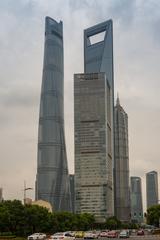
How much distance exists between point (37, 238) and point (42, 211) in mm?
39512

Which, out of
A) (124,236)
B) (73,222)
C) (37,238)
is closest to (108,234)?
(124,236)

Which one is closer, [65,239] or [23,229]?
[65,239]

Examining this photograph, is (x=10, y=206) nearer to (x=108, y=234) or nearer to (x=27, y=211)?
(x=27, y=211)

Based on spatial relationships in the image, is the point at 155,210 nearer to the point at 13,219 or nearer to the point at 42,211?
the point at 42,211

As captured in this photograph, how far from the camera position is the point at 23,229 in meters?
112

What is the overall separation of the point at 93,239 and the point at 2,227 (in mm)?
26796

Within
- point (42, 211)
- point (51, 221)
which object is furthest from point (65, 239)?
point (51, 221)

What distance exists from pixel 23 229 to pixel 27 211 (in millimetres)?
4202

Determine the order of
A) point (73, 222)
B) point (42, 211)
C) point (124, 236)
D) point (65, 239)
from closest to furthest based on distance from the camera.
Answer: point (65, 239), point (124, 236), point (42, 211), point (73, 222)

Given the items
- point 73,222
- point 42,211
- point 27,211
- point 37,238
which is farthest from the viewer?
point 73,222

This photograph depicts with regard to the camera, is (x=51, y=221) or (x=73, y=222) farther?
(x=73, y=222)

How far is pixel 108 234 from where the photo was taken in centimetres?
10494

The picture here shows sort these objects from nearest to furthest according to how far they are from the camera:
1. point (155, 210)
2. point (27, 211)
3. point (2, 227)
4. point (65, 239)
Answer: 1. point (65, 239)
2. point (2, 227)
3. point (27, 211)
4. point (155, 210)

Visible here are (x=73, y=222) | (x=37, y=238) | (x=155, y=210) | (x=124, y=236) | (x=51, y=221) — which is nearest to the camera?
(x=37, y=238)
